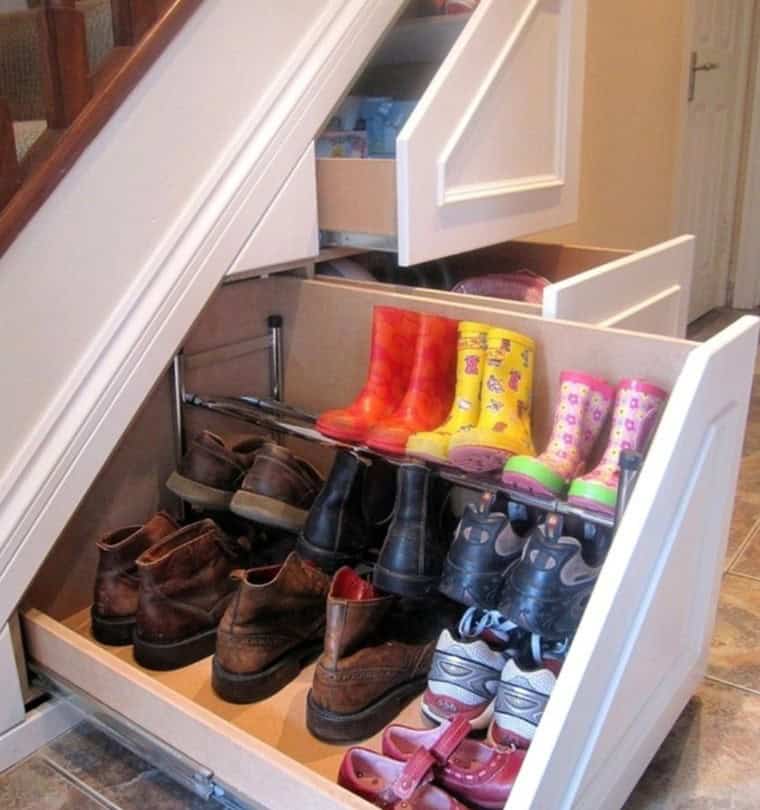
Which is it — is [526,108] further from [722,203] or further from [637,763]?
[722,203]

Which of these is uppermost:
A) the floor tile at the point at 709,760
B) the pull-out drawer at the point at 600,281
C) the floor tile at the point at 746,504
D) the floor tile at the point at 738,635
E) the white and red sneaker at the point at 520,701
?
the pull-out drawer at the point at 600,281

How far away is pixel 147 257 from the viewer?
1074 mm

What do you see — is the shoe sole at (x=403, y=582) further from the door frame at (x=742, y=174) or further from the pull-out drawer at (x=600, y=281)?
the door frame at (x=742, y=174)

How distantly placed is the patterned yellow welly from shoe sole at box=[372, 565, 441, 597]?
15cm

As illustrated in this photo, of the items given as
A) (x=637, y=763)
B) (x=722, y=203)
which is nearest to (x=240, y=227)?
(x=637, y=763)

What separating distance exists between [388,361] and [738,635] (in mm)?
784

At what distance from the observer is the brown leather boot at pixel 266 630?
1058mm

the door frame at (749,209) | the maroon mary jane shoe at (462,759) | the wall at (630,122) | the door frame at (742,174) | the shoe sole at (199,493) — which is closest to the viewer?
the maroon mary jane shoe at (462,759)

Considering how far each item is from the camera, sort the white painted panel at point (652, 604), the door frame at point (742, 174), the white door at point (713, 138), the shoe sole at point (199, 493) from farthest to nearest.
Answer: the white door at point (713, 138), the door frame at point (742, 174), the shoe sole at point (199, 493), the white painted panel at point (652, 604)

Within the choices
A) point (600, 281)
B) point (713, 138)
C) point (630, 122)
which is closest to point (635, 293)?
point (600, 281)

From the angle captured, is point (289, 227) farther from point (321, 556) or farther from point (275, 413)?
point (321, 556)

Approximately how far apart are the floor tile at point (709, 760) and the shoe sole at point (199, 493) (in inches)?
26.9

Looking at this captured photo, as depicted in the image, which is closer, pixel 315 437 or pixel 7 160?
pixel 7 160

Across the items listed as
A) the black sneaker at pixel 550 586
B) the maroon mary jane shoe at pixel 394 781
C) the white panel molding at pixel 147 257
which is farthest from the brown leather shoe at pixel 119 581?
the black sneaker at pixel 550 586
